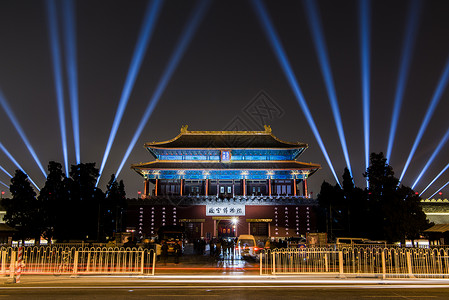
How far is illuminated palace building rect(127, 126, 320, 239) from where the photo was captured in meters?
45.6

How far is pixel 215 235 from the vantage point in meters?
45.4

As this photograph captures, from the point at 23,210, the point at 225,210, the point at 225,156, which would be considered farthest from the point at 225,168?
the point at 23,210

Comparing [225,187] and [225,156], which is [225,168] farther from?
[225,187]

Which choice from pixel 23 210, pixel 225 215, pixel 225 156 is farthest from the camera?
pixel 225 156

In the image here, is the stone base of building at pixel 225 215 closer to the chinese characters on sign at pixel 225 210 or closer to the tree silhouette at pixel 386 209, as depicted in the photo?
the chinese characters on sign at pixel 225 210

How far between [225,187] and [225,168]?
145 inches

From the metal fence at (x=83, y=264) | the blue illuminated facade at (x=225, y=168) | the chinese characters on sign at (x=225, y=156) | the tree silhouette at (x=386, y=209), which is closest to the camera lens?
the metal fence at (x=83, y=264)

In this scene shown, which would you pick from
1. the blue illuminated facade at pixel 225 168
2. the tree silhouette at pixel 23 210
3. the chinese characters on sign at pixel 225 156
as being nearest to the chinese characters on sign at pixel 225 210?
the blue illuminated facade at pixel 225 168

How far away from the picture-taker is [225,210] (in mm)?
46281

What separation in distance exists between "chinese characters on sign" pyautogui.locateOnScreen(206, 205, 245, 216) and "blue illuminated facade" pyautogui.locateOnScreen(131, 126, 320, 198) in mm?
2817

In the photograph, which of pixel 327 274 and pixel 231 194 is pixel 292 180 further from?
pixel 327 274

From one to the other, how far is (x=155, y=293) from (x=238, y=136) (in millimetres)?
43181

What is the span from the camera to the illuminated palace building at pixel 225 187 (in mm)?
45625

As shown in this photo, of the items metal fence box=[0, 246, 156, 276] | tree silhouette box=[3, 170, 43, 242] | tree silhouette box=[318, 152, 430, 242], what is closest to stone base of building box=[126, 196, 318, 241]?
tree silhouette box=[318, 152, 430, 242]
